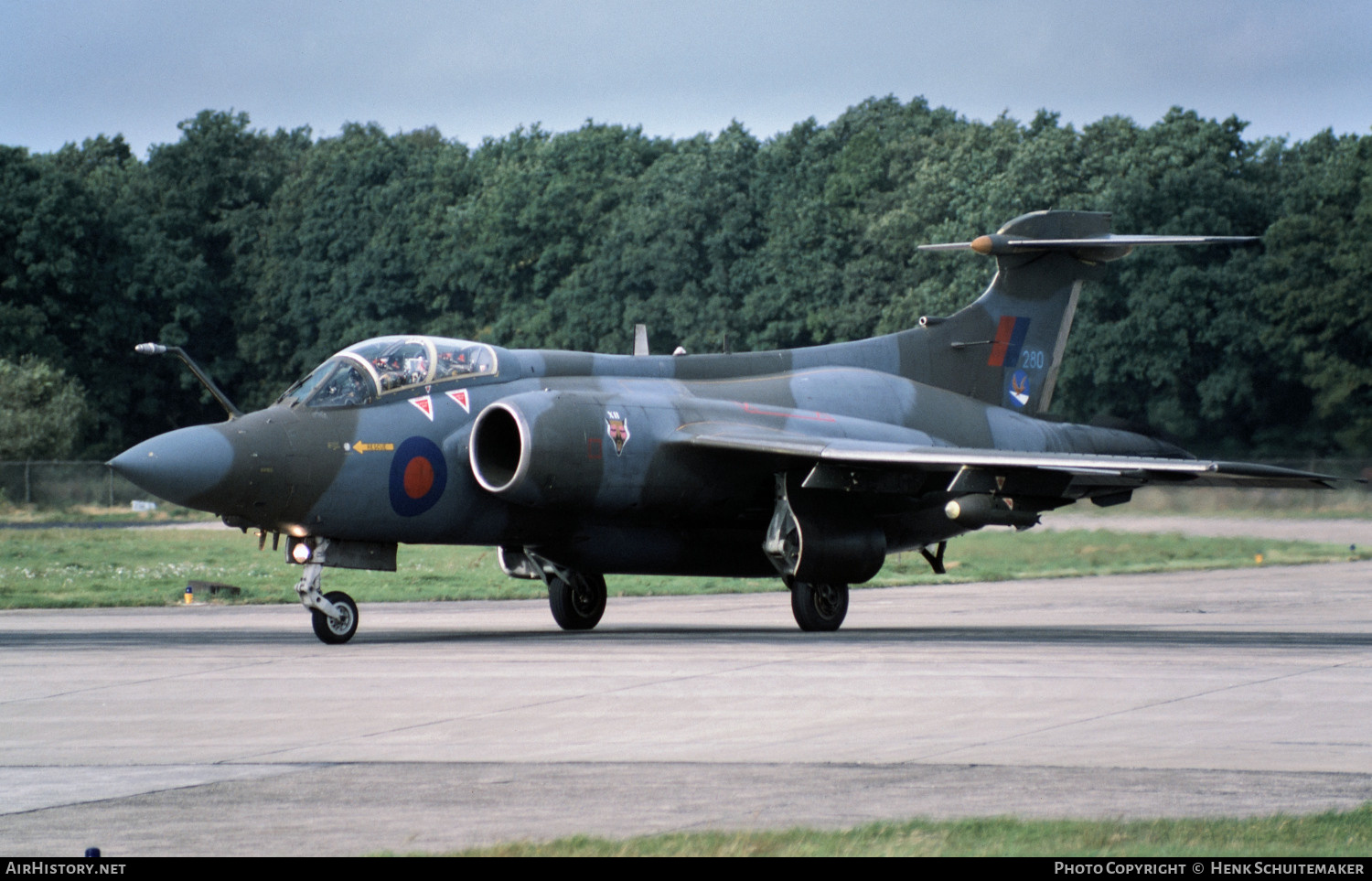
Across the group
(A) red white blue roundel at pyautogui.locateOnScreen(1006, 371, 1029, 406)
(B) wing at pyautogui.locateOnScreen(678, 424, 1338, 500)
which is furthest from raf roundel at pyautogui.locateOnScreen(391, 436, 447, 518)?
(A) red white blue roundel at pyautogui.locateOnScreen(1006, 371, 1029, 406)

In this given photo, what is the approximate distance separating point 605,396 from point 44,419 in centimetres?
4259

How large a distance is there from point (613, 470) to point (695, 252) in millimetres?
54751

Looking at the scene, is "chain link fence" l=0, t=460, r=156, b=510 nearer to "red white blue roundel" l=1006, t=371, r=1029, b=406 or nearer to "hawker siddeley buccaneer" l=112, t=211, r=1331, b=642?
"red white blue roundel" l=1006, t=371, r=1029, b=406

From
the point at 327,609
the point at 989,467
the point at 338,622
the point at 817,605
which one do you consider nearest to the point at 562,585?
the point at 817,605

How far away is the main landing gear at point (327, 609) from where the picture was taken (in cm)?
1586

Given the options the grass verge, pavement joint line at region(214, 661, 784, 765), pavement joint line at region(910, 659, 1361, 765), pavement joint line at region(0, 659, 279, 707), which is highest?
pavement joint line at region(910, 659, 1361, 765)

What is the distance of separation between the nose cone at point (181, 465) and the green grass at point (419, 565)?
814 centimetres

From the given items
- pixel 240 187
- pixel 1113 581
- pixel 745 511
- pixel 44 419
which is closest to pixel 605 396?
pixel 745 511

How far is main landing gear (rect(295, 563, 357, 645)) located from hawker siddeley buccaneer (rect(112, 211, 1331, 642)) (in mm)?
20

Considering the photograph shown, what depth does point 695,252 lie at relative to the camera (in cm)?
7119

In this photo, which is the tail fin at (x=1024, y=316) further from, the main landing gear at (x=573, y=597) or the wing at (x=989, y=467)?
the main landing gear at (x=573, y=597)

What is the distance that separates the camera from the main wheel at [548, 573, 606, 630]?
1864cm

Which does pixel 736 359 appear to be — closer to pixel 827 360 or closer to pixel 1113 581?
pixel 827 360

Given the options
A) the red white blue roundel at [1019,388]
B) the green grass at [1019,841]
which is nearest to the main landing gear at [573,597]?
the red white blue roundel at [1019,388]
